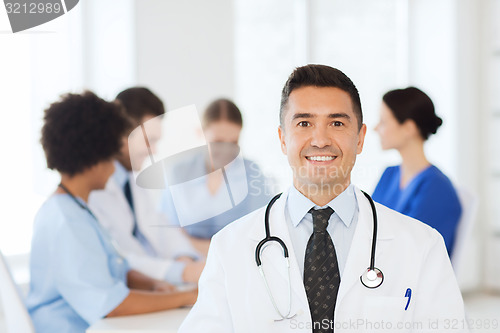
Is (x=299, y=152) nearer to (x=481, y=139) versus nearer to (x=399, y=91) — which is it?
(x=399, y=91)

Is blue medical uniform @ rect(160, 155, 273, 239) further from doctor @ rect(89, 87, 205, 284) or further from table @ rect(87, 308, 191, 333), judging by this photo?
table @ rect(87, 308, 191, 333)

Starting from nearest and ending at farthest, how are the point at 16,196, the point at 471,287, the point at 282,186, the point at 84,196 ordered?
the point at 282,186, the point at 84,196, the point at 16,196, the point at 471,287

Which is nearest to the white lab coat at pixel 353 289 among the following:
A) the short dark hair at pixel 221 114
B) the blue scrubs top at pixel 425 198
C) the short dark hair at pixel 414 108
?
the blue scrubs top at pixel 425 198

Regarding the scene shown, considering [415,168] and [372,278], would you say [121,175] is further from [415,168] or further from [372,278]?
[372,278]

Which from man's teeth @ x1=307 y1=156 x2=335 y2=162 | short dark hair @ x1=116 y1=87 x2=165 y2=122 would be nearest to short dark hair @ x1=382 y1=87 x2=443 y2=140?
man's teeth @ x1=307 y1=156 x2=335 y2=162

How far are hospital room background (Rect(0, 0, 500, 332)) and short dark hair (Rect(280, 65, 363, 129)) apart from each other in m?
0.50

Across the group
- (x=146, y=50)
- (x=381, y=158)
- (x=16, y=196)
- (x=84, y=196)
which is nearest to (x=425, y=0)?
(x=146, y=50)

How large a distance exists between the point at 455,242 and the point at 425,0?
65.2 inches

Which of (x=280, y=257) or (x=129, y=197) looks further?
(x=129, y=197)

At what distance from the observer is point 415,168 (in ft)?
A: 5.21

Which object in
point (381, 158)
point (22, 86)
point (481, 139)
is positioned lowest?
point (481, 139)

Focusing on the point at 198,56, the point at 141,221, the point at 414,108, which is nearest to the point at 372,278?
the point at 414,108

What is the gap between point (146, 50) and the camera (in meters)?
2.97

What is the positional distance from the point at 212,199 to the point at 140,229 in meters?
0.59
